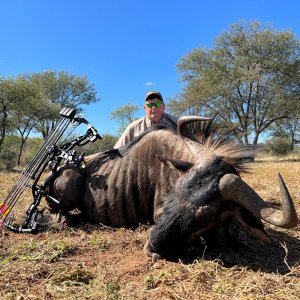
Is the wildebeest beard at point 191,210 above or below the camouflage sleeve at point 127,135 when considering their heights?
below

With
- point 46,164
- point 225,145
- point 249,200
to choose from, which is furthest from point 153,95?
point 249,200

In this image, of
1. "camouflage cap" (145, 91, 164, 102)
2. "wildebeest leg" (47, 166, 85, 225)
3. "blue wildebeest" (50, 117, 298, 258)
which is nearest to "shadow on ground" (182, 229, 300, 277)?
"blue wildebeest" (50, 117, 298, 258)

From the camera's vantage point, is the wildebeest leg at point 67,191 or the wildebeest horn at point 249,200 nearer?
the wildebeest horn at point 249,200

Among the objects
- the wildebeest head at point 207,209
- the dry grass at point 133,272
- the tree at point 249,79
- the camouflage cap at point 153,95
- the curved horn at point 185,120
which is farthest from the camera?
the tree at point 249,79

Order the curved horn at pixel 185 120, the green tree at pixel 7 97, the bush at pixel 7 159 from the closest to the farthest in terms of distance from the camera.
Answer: the curved horn at pixel 185 120 < the bush at pixel 7 159 < the green tree at pixel 7 97

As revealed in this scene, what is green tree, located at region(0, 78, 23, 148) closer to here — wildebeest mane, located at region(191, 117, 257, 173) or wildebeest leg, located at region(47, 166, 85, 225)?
wildebeest leg, located at region(47, 166, 85, 225)

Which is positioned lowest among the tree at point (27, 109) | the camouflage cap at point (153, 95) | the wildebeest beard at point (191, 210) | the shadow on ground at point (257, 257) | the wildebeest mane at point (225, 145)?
the shadow on ground at point (257, 257)

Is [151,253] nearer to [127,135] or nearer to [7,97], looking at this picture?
[127,135]

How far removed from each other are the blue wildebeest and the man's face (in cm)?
92

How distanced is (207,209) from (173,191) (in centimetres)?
34

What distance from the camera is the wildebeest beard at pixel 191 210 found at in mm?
2438

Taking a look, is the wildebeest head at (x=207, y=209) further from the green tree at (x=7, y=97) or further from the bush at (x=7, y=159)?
the green tree at (x=7, y=97)

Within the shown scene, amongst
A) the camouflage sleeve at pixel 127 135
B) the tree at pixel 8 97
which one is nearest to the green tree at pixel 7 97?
the tree at pixel 8 97

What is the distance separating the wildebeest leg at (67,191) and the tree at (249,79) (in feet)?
74.7
